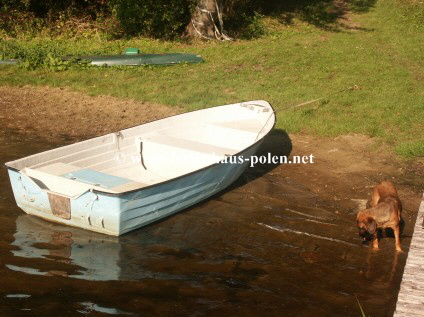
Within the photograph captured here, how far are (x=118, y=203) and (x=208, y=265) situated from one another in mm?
1540

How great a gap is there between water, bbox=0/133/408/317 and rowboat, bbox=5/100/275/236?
384 millimetres

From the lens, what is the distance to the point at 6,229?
1034cm

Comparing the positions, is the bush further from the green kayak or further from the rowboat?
the rowboat

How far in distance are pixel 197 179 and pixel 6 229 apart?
3.02 m

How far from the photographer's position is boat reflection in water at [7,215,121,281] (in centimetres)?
917

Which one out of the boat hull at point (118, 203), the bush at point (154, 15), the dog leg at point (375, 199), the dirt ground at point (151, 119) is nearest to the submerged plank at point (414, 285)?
the dog leg at point (375, 199)

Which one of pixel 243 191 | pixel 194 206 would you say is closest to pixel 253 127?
pixel 243 191

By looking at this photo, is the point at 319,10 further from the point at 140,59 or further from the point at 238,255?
the point at 238,255

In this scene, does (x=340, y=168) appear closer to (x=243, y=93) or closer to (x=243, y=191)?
(x=243, y=191)

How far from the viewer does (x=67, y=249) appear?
9797mm

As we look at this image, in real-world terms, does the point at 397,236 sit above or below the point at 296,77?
below

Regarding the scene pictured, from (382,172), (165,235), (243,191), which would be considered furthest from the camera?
(382,172)

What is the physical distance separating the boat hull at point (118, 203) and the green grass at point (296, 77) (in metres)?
4.83

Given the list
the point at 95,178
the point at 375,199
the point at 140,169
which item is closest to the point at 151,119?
the point at 140,169
